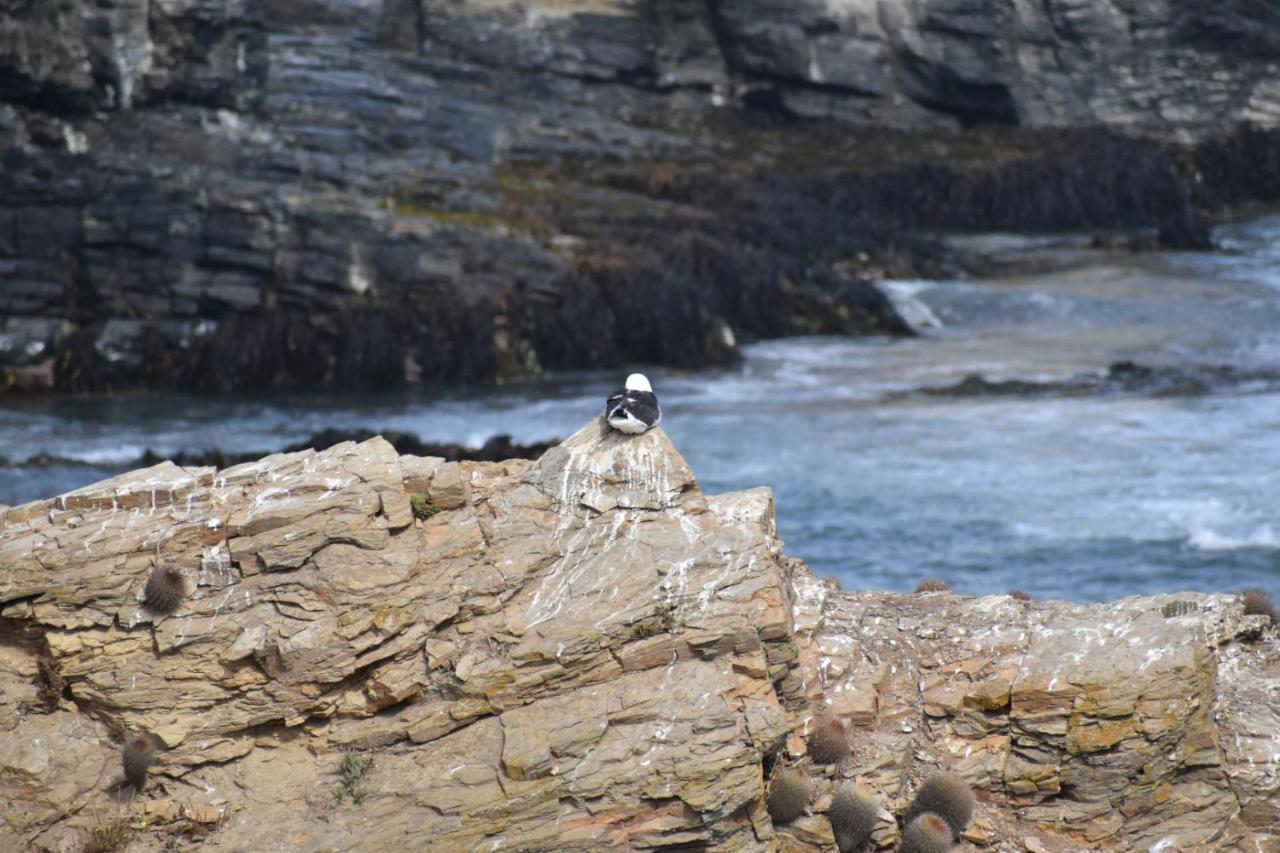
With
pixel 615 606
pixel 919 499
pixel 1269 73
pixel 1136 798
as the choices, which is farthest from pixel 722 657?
pixel 1269 73

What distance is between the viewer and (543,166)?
4303 centimetres

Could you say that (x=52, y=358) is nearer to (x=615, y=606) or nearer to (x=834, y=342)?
(x=834, y=342)

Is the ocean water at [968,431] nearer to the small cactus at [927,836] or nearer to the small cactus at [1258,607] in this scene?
the small cactus at [1258,607]

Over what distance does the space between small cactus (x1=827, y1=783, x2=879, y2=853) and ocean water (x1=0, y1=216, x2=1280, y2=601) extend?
9.61 m

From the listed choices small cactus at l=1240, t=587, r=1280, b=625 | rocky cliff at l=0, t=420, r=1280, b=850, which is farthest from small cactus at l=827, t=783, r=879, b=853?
small cactus at l=1240, t=587, r=1280, b=625

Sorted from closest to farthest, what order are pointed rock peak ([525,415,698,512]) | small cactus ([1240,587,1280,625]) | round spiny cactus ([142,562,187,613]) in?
round spiny cactus ([142,562,187,613]) → pointed rock peak ([525,415,698,512]) → small cactus ([1240,587,1280,625])

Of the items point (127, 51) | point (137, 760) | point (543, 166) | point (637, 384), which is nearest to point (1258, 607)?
point (637, 384)

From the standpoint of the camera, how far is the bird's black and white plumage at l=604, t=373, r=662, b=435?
437 inches

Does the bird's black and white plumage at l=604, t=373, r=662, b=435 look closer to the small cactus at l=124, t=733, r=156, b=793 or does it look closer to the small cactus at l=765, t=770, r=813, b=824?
the small cactus at l=765, t=770, r=813, b=824

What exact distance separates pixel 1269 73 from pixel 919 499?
3422cm

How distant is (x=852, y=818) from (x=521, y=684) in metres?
2.54

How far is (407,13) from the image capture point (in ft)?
155

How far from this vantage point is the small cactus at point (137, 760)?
9695mm

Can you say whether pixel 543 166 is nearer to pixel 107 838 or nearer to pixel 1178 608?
pixel 1178 608
